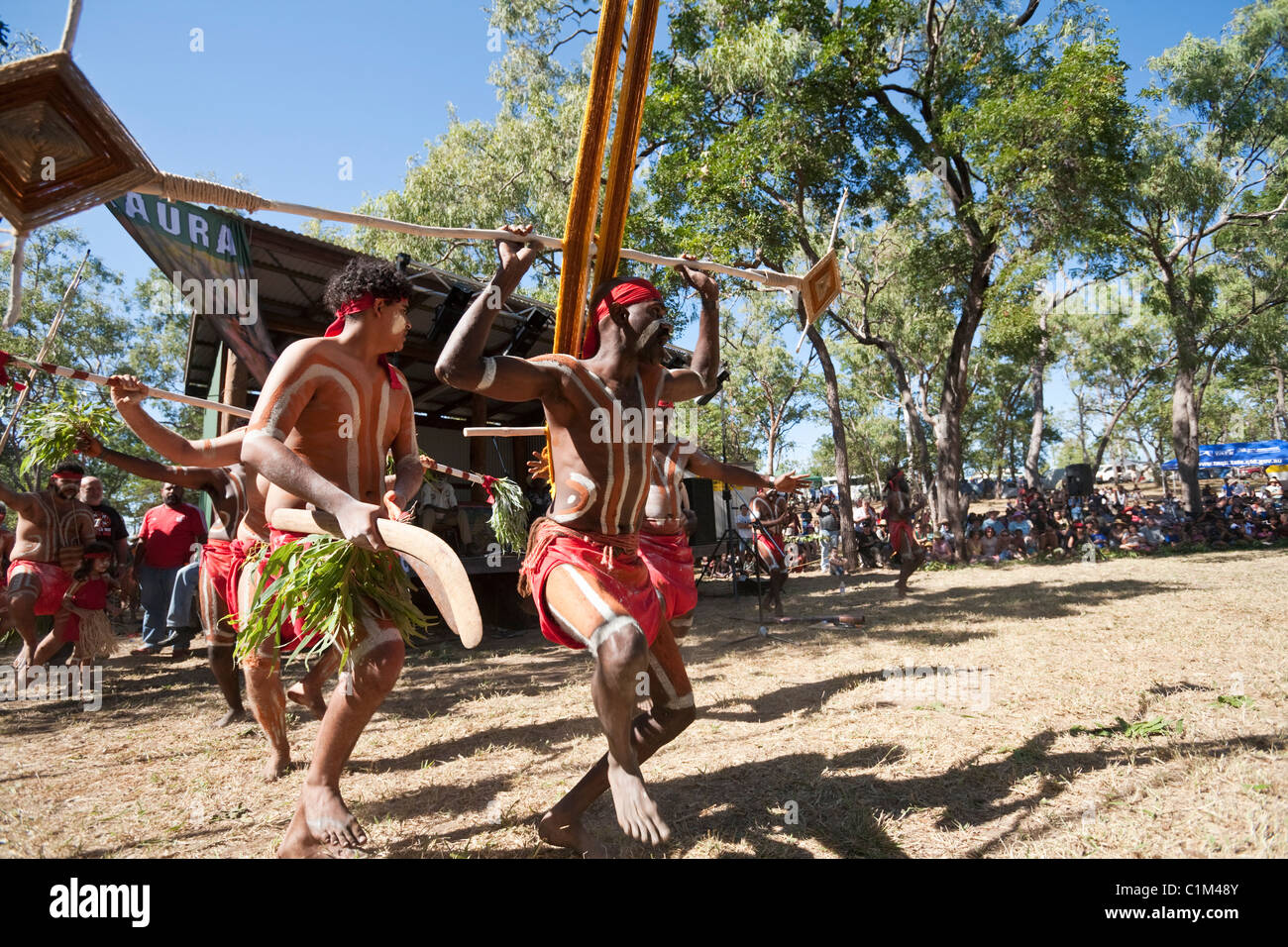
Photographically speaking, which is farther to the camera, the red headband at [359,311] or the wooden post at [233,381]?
the wooden post at [233,381]

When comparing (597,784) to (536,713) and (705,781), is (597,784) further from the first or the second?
(536,713)

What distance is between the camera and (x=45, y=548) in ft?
19.8

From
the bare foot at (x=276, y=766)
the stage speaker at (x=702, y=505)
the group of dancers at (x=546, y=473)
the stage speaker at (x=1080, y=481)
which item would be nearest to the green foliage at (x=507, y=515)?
the bare foot at (x=276, y=766)

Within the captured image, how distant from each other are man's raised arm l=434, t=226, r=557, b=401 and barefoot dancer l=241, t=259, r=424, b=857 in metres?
0.52

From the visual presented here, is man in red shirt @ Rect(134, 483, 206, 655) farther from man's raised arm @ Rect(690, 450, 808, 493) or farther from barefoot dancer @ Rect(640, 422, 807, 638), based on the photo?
man's raised arm @ Rect(690, 450, 808, 493)

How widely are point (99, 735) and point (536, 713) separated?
9.96 ft

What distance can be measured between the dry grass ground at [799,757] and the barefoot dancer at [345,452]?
0.65 meters

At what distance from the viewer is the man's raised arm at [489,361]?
246cm

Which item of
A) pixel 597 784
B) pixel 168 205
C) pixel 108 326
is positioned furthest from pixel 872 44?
pixel 108 326

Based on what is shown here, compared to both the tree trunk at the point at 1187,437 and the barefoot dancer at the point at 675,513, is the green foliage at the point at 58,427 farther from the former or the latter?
the tree trunk at the point at 1187,437

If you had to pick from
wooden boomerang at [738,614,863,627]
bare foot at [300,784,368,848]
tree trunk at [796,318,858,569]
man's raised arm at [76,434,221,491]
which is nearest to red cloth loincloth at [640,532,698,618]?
bare foot at [300,784,368,848]

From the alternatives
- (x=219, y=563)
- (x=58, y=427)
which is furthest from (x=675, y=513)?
(x=58, y=427)

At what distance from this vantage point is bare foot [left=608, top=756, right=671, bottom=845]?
Answer: 6.71 ft
